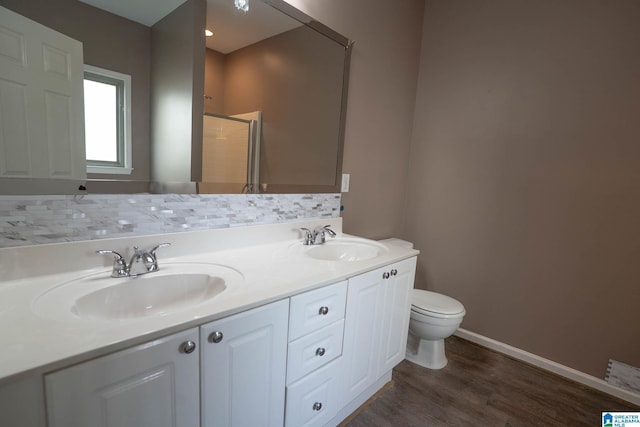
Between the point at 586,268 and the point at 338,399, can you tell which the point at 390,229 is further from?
the point at 338,399

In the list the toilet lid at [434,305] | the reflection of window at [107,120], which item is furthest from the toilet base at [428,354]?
the reflection of window at [107,120]

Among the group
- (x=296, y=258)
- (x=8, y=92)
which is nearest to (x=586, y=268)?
(x=296, y=258)

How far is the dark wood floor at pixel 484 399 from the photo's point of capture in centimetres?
156

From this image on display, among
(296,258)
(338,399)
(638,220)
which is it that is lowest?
(338,399)

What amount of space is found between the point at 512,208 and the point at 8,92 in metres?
2.54

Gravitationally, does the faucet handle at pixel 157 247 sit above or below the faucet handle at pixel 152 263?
above

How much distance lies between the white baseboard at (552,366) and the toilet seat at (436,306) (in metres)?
0.51

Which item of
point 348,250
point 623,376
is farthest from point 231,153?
point 623,376

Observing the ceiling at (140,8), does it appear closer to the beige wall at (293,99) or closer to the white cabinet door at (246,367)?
the beige wall at (293,99)

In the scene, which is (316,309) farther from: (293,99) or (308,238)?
(293,99)

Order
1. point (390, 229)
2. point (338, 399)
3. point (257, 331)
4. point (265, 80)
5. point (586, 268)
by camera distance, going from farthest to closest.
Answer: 1. point (390, 229)
2. point (586, 268)
3. point (265, 80)
4. point (338, 399)
5. point (257, 331)

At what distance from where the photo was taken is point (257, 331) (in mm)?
926

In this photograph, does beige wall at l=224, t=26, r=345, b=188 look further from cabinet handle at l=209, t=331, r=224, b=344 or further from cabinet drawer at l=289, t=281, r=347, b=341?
cabinet handle at l=209, t=331, r=224, b=344

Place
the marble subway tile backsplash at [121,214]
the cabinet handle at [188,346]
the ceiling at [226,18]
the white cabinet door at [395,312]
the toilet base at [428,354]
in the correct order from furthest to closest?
1. the toilet base at [428,354]
2. the white cabinet door at [395,312]
3. the ceiling at [226,18]
4. the marble subway tile backsplash at [121,214]
5. the cabinet handle at [188,346]
